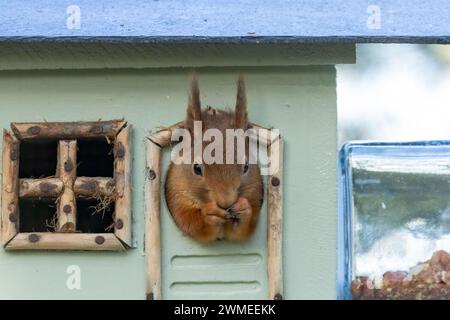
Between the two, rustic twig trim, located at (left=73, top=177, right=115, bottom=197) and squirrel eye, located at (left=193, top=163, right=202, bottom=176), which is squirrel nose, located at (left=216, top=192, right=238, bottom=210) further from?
rustic twig trim, located at (left=73, top=177, right=115, bottom=197)

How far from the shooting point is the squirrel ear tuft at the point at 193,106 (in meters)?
3.36

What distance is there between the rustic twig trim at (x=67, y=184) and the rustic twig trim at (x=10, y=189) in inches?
4.7

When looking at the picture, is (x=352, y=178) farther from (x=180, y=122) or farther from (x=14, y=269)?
(x=14, y=269)

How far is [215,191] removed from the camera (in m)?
3.34

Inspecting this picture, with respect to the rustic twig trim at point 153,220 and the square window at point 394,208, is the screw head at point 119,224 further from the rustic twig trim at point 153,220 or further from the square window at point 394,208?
the square window at point 394,208

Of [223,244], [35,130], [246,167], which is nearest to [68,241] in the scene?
[35,130]

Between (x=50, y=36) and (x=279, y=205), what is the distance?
2.56 ft

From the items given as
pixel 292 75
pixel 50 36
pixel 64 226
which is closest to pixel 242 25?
pixel 292 75

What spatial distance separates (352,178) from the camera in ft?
11.6

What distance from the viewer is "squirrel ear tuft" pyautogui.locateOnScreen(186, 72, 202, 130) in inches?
132

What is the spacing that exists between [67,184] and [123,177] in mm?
160

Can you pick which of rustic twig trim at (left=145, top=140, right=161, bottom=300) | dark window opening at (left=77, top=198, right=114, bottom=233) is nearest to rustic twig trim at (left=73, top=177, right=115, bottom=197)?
rustic twig trim at (left=145, top=140, right=161, bottom=300)

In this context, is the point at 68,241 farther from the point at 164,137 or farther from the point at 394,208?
the point at 394,208

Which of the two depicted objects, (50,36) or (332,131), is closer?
(50,36)
